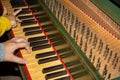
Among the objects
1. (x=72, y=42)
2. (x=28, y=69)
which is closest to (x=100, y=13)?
(x=72, y=42)

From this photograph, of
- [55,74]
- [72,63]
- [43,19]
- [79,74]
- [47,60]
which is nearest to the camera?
[79,74]

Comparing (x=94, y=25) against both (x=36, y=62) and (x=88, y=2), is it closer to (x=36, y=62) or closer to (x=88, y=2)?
(x=88, y=2)

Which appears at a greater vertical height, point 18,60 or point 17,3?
point 17,3

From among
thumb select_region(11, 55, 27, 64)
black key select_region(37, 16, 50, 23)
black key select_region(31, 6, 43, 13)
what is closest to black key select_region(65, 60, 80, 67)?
thumb select_region(11, 55, 27, 64)

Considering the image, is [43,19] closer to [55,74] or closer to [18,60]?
[18,60]

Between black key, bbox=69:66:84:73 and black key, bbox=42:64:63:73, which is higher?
black key, bbox=69:66:84:73

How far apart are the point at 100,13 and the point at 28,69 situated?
38.8 inches

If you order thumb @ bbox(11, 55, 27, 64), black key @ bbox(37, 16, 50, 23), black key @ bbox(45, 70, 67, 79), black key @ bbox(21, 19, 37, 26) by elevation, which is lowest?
black key @ bbox(45, 70, 67, 79)

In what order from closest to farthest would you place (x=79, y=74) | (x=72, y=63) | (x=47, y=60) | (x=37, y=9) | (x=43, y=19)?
(x=79, y=74) → (x=72, y=63) → (x=47, y=60) → (x=43, y=19) → (x=37, y=9)

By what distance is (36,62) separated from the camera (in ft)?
8.60

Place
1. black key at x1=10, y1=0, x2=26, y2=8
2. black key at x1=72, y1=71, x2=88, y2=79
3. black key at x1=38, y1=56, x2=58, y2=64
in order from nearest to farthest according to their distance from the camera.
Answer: black key at x1=72, y1=71, x2=88, y2=79
black key at x1=38, y1=56, x2=58, y2=64
black key at x1=10, y1=0, x2=26, y2=8

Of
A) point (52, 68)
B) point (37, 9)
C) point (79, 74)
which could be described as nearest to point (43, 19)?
point (37, 9)

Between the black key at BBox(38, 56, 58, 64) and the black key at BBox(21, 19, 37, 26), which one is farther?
the black key at BBox(21, 19, 37, 26)

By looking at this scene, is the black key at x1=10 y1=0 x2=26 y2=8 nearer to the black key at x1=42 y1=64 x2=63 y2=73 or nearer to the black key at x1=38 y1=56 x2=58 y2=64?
the black key at x1=38 y1=56 x2=58 y2=64
